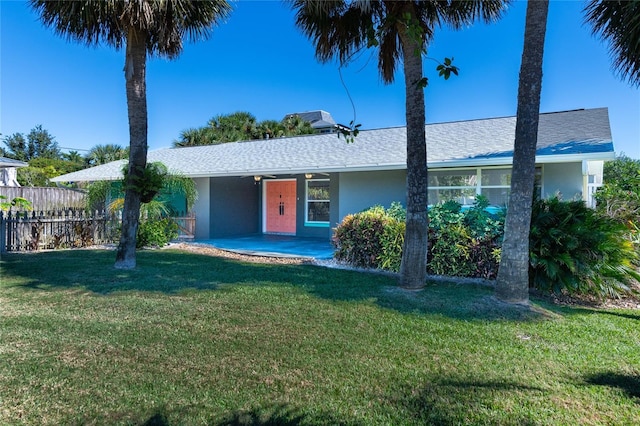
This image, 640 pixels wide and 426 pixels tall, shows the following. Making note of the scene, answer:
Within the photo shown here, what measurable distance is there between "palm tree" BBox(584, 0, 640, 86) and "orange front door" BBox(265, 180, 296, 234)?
1209cm

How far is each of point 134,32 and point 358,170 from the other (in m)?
7.19

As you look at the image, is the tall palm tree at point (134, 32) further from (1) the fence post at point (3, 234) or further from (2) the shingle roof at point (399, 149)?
(1) the fence post at point (3, 234)

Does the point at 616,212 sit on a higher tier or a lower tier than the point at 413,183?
lower

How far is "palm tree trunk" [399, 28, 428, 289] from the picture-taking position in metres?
6.88

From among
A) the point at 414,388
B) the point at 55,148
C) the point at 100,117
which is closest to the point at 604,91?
the point at 414,388

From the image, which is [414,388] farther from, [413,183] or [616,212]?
[616,212]

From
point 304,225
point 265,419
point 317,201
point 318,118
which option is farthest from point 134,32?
point 318,118

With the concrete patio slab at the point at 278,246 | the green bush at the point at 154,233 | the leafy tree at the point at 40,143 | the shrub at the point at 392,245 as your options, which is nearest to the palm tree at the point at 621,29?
the shrub at the point at 392,245

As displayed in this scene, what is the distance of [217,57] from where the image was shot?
19516 millimetres

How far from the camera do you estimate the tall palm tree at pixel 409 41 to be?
6.88 meters

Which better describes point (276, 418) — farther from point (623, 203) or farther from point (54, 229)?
point (54, 229)

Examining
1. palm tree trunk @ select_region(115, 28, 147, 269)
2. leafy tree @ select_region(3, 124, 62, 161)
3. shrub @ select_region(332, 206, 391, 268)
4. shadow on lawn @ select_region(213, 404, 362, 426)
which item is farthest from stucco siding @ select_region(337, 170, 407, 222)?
leafy tree @ select_region(3, 124, 62, 161)

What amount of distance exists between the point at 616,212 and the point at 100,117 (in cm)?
3270

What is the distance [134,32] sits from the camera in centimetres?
833
